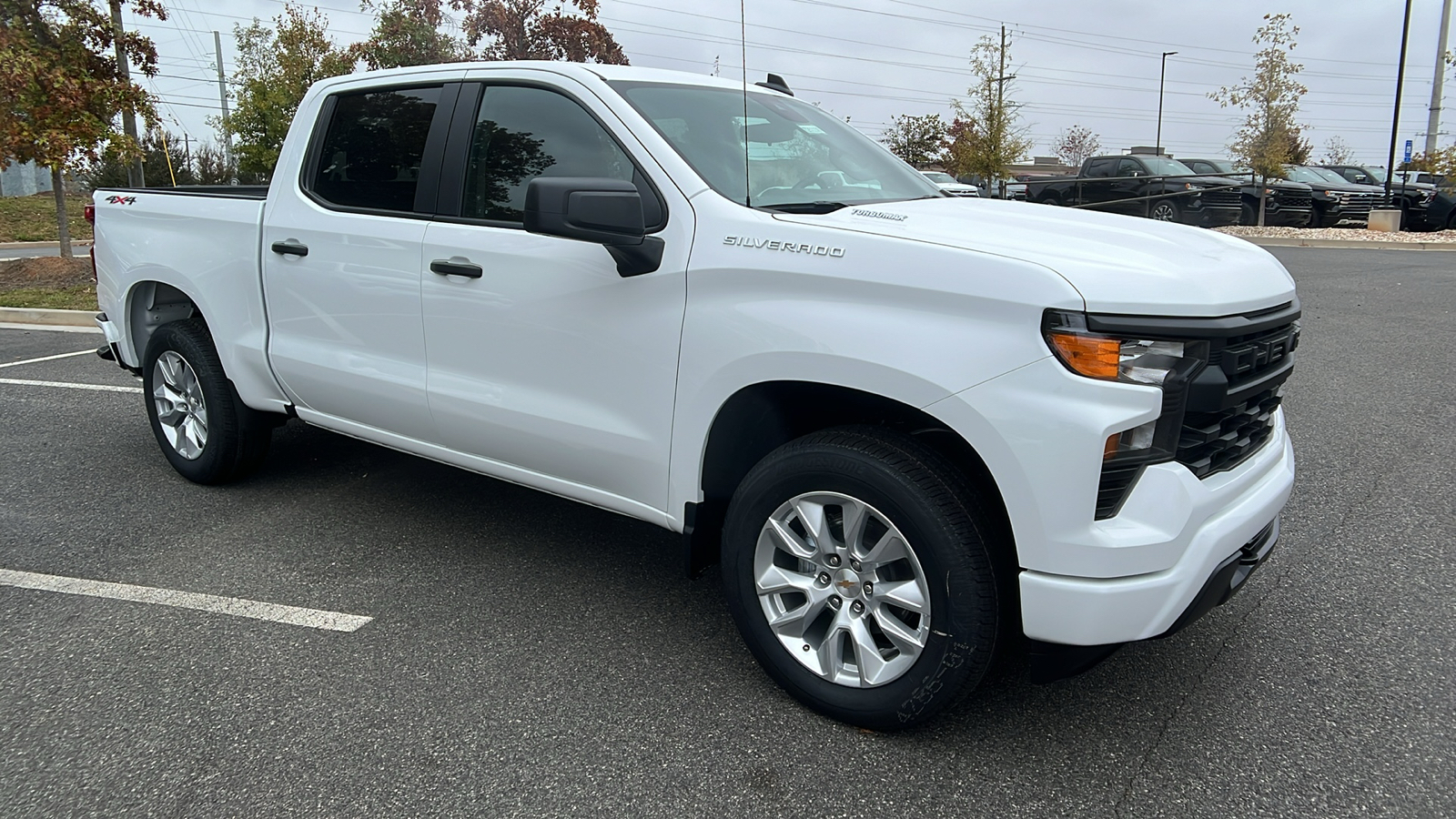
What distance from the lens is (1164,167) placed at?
2253 centimetres

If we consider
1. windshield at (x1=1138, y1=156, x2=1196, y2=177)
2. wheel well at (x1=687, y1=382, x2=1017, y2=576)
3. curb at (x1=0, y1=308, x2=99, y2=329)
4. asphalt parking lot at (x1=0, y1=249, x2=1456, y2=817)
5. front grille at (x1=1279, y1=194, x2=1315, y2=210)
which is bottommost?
asphalt parking lot at (x1=0, y1=249, x2=1456, y2=817)

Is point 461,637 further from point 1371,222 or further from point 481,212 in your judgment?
point 1371,222

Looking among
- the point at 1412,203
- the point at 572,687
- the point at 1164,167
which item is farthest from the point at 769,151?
the point at 1412,203

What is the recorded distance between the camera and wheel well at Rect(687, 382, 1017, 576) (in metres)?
2.82

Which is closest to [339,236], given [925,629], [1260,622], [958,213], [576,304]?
[576,304]

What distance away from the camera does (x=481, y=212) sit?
3.70 m

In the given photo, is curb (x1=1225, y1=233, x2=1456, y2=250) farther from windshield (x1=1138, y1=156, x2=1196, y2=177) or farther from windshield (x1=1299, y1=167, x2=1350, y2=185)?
windshield (x1=1299, y1=167, x2=1350, y2=185)

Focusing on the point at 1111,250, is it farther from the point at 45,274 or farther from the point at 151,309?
the point at 45,274

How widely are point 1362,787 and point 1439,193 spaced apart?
24850 mm

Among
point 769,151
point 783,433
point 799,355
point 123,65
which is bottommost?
point 783,433

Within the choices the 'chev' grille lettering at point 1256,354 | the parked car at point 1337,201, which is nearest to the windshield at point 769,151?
the 'chev' grille lettering at point 1256,354

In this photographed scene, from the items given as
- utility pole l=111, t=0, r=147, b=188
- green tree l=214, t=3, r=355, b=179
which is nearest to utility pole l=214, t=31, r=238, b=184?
green tree l=214, t=3, r=355, b=179

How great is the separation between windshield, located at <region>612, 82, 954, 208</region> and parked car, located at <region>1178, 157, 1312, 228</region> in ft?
73.7

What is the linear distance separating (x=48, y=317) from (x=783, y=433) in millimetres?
10009
